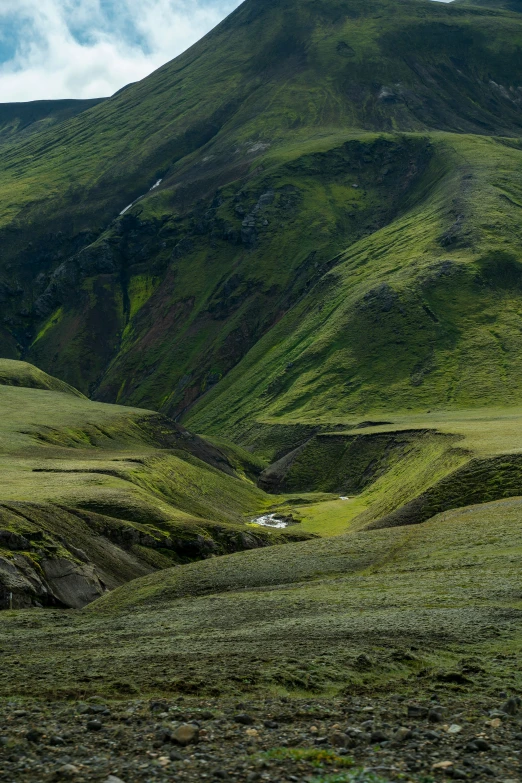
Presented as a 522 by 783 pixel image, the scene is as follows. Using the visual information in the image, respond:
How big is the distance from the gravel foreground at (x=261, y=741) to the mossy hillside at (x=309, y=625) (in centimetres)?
315

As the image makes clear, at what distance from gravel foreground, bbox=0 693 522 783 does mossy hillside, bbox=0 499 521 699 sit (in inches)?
124

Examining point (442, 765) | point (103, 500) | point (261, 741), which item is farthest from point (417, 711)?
point (103, 500)

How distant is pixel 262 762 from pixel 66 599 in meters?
50.3

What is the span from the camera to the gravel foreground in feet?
66.4

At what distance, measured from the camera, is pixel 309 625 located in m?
43.2

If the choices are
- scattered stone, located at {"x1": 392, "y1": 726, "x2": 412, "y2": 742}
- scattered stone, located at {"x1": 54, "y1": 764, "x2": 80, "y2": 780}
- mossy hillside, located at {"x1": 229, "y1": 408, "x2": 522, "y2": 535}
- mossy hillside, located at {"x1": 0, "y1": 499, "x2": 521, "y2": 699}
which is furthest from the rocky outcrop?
scattered stone, located at {"x1": 392, "y1": 726, "x2": 412, "y2": 742}

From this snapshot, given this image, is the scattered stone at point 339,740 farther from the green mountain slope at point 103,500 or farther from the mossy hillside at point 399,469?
the mossy hillside at point 399,469

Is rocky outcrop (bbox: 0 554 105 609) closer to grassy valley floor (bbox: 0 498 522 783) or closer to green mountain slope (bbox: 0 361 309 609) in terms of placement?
green mountain slope (bbox: 0 361 309 609)

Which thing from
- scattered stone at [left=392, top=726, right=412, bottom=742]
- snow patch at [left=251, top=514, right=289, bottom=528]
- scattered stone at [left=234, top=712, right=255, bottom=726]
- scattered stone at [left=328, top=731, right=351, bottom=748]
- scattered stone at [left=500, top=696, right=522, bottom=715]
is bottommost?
snow patch at [left=251, top=514, right=289, bottom=528]

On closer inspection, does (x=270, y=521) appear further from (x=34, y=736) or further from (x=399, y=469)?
(x=34, y=736)

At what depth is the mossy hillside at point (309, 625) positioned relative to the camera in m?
31.6

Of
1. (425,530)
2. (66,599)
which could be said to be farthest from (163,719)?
(425,530)

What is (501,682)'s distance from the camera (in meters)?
31.4

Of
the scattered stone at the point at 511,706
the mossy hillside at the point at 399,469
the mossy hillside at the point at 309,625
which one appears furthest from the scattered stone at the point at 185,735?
the mossy hillside at the point at 399,469
